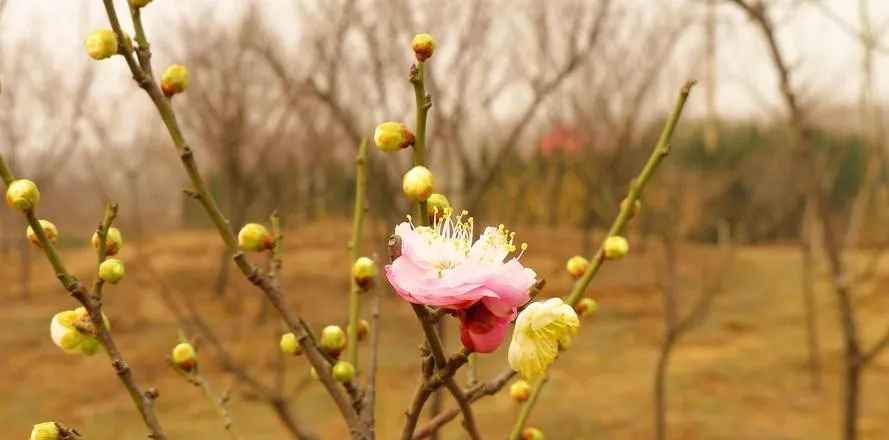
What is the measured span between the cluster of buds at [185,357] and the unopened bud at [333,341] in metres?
0.11

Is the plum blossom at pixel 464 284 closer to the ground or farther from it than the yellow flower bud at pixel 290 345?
closer to the ground

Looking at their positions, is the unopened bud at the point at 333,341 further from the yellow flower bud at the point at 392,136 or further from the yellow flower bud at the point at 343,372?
the yellow flower bud at the point at 392,136

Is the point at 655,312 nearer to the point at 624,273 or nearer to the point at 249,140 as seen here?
the point at 624,273

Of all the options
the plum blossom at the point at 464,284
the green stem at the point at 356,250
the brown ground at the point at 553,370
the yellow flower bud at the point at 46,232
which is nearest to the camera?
the plum blossom at the point at 464,284

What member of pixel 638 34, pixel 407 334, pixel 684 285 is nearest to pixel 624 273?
pixel 684 285

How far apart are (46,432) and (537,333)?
28cm

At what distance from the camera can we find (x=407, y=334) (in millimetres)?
5844

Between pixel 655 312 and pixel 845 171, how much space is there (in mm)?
6673

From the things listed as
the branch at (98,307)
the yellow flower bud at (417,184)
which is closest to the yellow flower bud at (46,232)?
the branch at (98,307)

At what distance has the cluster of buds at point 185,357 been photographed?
0.66 metres

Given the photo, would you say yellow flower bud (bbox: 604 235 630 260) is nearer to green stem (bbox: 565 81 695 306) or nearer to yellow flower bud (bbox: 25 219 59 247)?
green stem (bbox: 565 81 695 306)

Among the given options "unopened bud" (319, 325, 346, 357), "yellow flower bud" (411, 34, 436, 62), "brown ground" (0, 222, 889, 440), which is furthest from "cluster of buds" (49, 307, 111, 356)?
"brown ground" (0, 222, 889, 440)

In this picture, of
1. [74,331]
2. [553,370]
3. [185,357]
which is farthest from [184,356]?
[553,370]

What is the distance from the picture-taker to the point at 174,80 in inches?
22.0
